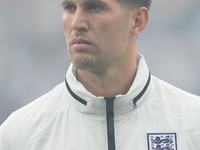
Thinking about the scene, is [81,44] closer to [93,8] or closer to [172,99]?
[93,8]

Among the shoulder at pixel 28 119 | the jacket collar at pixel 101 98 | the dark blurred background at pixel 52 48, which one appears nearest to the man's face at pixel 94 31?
the jacket collar at pixel 101 98

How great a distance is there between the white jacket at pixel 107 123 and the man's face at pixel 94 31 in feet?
0.46

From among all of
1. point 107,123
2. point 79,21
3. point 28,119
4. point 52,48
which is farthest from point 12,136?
point 52,48

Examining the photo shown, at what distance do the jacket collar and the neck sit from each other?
55 millimetres

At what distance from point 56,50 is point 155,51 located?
1200 mm

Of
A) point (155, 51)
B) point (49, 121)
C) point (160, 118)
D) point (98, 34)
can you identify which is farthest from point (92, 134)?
point (155, 51)

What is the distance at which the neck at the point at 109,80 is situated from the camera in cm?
161

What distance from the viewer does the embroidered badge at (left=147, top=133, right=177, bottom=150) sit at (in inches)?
59.7

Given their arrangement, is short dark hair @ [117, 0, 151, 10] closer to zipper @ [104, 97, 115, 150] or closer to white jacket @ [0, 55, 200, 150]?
white jacket @ [0, 55, 200, 150]

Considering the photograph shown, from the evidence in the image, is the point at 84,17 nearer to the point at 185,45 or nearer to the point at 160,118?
the point at 160,118

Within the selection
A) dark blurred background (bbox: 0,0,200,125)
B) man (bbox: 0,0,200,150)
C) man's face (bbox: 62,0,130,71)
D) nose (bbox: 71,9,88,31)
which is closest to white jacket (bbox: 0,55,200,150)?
man (bbox: 0,0,200,150)

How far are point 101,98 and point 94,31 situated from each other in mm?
292

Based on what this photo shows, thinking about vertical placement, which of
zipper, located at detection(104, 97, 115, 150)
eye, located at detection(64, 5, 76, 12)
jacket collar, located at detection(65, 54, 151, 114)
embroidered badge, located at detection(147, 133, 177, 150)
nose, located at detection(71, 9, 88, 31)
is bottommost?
embroidered badge, located at detection(147, 133, 177, 150)

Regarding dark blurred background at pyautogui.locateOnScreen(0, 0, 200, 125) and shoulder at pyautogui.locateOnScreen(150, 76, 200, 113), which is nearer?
shoulder at pyautogui.locateOnScreen(150, 76, 200, 113)
